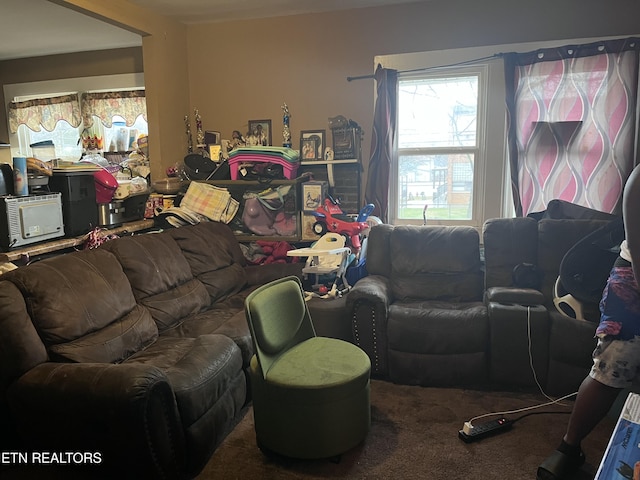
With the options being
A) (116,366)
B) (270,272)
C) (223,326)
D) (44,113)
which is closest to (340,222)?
(270,272)

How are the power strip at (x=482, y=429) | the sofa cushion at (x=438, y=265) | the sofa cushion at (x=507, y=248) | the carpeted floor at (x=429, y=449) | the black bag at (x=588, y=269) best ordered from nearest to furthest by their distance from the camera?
the carpeted floor at (x=429, y=449) < the power strip at (x=482, y=429) < the black bag at (x=588, y=269) < the sofa cushion at (x=507, y=248) < the sofa cushion at (x=438, y=265)

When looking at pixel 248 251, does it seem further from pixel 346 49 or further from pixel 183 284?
pixel 346 49

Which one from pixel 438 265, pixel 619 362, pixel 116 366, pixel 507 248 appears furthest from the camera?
pixel 438 265

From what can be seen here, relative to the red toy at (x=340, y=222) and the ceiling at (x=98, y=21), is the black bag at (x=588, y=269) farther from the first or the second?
the ceiling at (x=98, y=21)

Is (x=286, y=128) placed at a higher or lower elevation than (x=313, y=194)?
higher

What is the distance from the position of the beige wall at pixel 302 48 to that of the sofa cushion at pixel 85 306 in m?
1.80

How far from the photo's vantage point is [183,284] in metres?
2.97

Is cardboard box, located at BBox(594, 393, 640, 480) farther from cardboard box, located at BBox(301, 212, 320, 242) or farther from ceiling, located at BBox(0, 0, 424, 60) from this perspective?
ceiling, located at BBox(0, 0, 424, 60)

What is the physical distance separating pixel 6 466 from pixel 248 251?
2.19 meters

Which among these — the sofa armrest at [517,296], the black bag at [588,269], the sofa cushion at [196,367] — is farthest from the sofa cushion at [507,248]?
the sofa cushion at [196,367]

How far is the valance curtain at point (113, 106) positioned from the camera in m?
4.96

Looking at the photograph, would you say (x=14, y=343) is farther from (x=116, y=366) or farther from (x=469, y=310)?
(x=469, y=310)

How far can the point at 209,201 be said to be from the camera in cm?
391

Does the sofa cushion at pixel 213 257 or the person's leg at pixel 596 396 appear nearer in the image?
the person's leg at pixel 596 396
